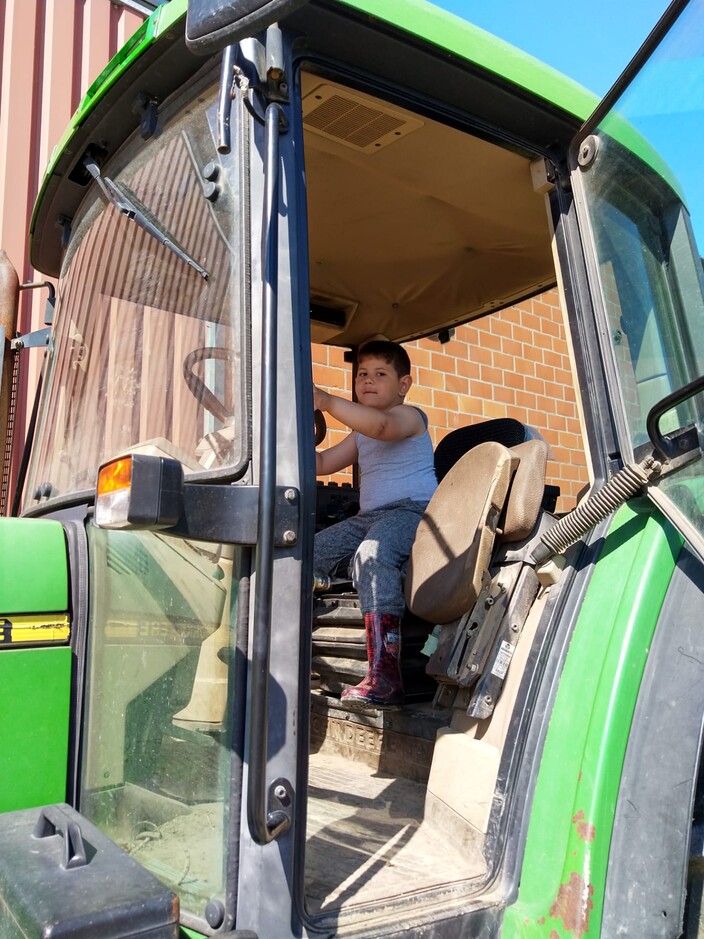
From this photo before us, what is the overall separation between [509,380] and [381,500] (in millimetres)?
4358

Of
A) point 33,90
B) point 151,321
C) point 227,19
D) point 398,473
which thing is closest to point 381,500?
point 398,473

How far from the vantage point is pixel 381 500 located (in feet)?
8.61

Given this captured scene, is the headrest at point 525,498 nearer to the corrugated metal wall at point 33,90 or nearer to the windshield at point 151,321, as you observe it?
the windshield at point 151,321

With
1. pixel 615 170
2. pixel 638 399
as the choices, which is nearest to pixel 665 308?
pixel 638 399

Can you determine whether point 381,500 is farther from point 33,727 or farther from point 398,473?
point 33,727

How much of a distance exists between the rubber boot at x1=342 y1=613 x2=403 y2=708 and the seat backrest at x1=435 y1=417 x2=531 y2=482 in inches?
21.9

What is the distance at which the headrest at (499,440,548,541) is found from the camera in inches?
75.6

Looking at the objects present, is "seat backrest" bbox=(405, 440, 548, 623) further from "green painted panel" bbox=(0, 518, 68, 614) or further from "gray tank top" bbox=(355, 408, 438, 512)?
"green painted panel" bbox=(0, 518, 68, 614)

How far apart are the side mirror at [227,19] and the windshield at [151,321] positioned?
1.17 feet

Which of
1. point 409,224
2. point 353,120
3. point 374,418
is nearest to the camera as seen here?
point 353,120

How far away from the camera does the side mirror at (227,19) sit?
1038 mm

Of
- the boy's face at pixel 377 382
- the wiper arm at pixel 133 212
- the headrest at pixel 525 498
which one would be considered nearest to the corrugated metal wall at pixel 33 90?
the boy's face at pixel 377 382

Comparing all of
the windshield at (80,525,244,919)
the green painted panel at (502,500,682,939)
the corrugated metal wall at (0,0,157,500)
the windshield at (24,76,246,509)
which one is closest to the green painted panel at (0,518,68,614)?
the windshield at (80,525,244,919)

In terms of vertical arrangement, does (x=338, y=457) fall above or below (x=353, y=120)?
below
